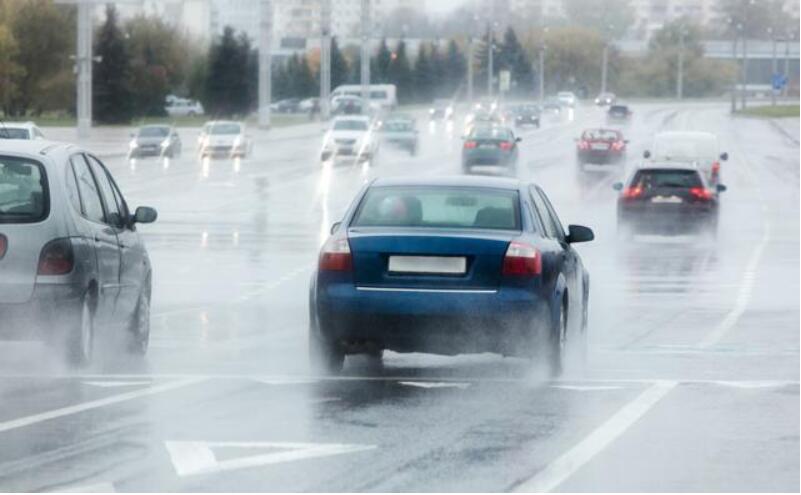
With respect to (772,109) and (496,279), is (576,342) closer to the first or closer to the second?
(496,279)

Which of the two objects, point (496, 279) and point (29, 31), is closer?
point (496, 279)

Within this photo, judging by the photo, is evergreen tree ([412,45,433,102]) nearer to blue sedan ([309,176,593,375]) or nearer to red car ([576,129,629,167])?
red car ([576,129,629,167])

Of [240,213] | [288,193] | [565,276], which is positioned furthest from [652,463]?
[288,193]

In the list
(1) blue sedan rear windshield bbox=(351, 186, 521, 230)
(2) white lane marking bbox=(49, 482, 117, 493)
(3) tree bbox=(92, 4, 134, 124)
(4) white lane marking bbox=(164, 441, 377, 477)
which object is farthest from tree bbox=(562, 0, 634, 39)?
(2) white lane marking bbox=(49, 482, 117, 493)

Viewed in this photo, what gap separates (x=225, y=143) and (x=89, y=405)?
6346 centimetres

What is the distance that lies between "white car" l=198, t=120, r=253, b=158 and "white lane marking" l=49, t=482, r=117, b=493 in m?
66.1

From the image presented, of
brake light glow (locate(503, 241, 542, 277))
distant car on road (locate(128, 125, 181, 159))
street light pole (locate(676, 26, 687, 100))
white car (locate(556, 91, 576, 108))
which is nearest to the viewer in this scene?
brake light glow (locate(503, 241, 542, 277))

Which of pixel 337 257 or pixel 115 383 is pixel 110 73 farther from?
pixel 115 383

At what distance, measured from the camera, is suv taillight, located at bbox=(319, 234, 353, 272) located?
1341 cm

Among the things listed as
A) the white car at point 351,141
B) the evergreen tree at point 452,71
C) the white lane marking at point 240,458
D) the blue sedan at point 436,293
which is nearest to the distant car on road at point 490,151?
the white car at point 351,141

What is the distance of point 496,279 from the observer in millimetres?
13305

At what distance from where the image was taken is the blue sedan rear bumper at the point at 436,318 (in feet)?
43.3

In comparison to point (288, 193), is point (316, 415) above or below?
above

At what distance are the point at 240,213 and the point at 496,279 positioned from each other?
29040 mm
